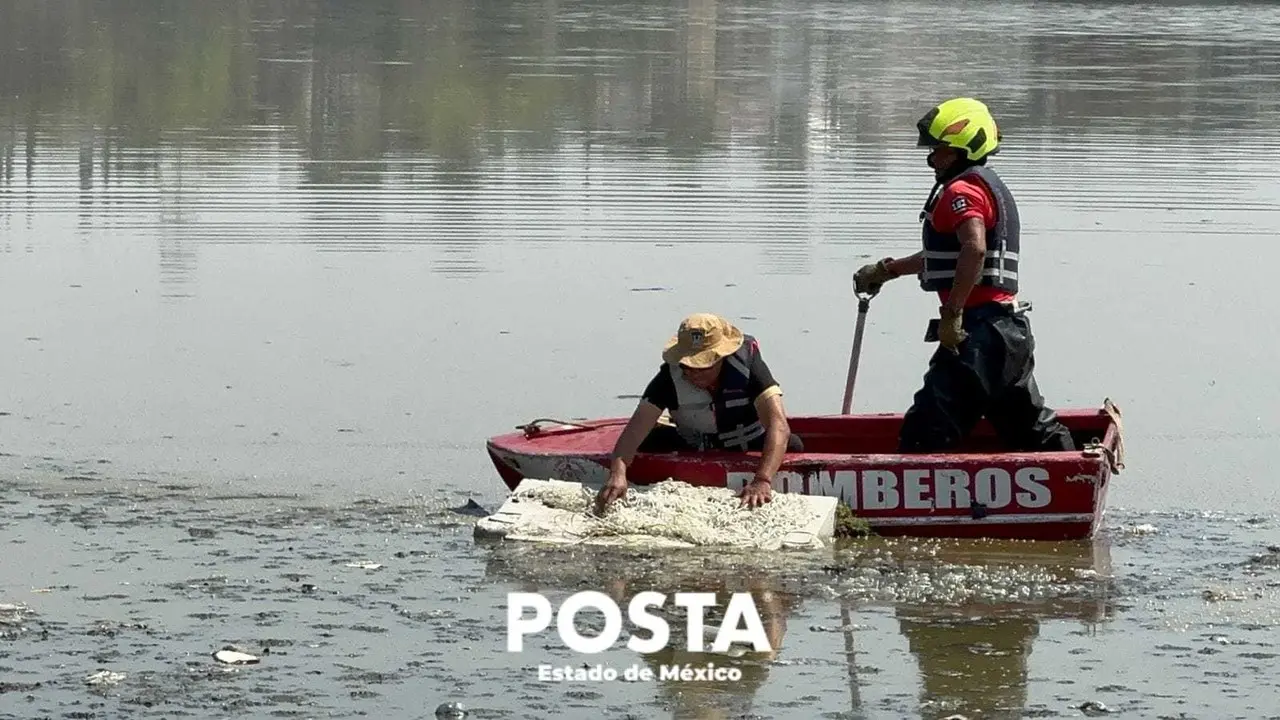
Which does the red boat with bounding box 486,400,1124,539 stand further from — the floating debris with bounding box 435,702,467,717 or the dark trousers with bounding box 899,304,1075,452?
the floating debris with bounding box 435,702,467,717

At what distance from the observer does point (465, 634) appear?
8.12 meters

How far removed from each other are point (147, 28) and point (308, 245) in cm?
2803

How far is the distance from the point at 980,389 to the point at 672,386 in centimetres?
122

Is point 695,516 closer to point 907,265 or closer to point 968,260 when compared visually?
point 968,260

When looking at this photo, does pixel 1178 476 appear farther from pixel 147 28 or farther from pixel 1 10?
pixel 1 10

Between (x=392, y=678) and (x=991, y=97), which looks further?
(x=991, y=97)

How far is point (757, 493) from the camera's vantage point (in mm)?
9391

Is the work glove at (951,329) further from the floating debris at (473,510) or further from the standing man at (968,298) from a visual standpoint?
the floating debris at (473,510)

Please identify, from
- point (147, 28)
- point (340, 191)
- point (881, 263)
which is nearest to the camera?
point (881, 263)

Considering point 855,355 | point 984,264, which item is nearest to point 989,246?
point 984,264

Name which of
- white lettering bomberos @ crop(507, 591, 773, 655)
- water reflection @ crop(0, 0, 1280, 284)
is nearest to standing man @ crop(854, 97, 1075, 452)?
white lettering bomberos @ crop(507, 591, 773, 655)

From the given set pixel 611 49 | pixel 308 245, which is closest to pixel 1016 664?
pixel 308 245

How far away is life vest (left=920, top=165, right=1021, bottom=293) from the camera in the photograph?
31.6ft

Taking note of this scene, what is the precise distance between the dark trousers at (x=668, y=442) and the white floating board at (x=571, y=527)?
0.51 m
